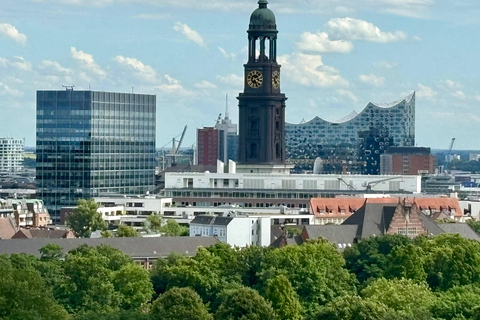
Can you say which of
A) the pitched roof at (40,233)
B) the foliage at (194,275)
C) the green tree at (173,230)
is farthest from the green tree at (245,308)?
the green tree at (173,230)

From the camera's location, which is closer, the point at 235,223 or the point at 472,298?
the point at 472,298

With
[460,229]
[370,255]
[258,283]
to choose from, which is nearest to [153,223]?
[460,229]

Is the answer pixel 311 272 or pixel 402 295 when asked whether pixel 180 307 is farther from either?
pixel 311 272

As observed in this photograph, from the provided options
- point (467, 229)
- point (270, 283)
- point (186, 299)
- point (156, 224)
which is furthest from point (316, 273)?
point (156, 224)

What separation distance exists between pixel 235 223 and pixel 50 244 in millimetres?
29592

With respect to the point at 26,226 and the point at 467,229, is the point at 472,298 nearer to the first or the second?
the point at 467,229

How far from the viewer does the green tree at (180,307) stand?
411 ft

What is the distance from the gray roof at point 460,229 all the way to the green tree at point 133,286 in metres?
42.3

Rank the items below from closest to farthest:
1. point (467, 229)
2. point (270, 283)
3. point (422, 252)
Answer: point (270, 283)
point (422, 252)
point (467, 229)

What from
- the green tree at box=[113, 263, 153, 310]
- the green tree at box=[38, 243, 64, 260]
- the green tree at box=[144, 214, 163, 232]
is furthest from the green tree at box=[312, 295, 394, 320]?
the green tree at box=[144, 214, 163, 232]

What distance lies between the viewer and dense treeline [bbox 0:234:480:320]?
125125mm

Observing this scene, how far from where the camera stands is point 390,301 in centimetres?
13162

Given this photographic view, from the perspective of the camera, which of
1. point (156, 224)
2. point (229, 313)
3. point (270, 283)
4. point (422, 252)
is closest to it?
point (229, 313)

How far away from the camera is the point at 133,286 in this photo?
141 metres
